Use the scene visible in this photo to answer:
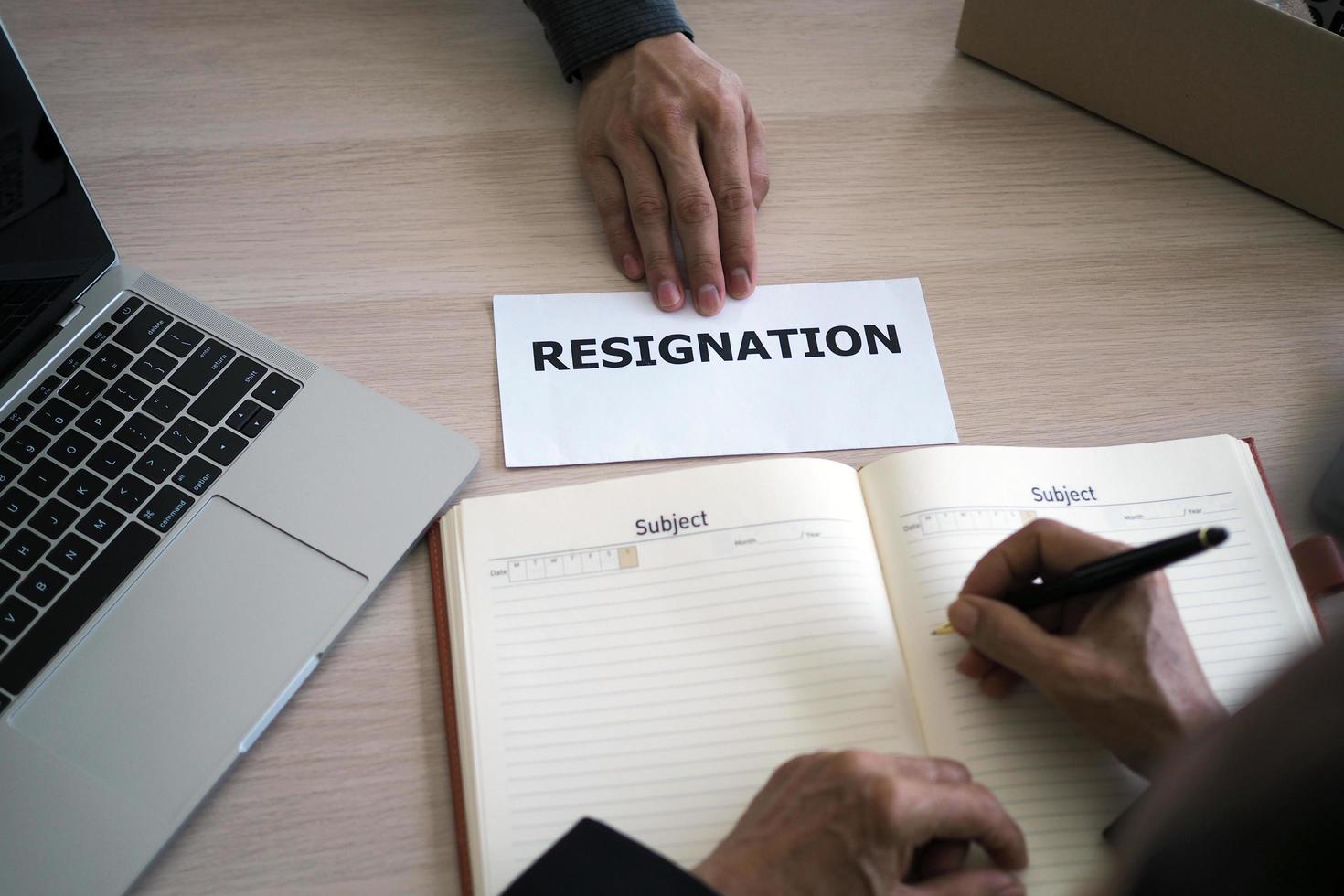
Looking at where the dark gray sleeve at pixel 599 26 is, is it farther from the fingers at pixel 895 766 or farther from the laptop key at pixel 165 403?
the fingers at pixel 895 766

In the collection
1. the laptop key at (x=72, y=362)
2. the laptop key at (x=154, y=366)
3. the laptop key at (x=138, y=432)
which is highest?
the laptop key at (x=154, y=366)

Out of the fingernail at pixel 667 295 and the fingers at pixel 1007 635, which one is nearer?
the fingers at pixel 1007 635

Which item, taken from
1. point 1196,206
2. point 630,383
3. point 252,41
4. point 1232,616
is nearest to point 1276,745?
point 1232,616

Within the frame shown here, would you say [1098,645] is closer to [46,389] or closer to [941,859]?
[941,859]

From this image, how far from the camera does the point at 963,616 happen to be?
594 millimetres

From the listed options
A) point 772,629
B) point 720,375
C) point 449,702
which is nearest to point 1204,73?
A: point 720,375

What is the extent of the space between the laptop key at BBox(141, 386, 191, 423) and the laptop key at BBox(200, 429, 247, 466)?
0.10ft

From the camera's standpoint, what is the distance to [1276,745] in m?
0.31

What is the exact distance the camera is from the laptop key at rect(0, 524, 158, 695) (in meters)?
0.59

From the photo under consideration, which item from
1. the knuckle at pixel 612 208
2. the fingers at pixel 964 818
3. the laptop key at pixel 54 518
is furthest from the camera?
the knuckle at pixel 612 208

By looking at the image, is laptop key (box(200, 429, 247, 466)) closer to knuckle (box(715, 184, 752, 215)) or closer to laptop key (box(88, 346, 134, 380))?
laptop key (box(88, 346, 134, 380))

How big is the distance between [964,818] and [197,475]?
49 cm

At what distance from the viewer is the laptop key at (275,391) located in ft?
2.32

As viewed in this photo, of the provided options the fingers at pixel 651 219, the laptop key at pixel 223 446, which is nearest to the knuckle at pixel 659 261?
the fingers at pixel 651 219
